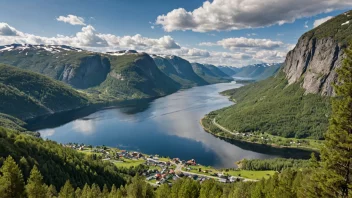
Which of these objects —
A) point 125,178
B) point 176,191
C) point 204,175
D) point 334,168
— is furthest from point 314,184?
point 204,175

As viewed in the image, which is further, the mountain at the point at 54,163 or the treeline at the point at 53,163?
the mountain at the point at 54,163

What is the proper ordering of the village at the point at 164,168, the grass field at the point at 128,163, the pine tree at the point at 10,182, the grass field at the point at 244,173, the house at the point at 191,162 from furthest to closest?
1. the house at the point at 191,162
2. the grass field at the point at 128,163
3. the grass field at the point at 244,173
4. the village at the point at 164,168
5. the pine tree at the point at 10,182

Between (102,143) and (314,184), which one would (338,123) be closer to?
(314,184)

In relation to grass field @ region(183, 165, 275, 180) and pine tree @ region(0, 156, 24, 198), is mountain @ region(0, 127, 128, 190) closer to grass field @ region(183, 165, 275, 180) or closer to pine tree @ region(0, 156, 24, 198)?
grass field @ region(183, 165, 275, 180)

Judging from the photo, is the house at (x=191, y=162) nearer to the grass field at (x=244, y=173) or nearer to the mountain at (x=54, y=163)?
the grass field at (x=244, y=173)

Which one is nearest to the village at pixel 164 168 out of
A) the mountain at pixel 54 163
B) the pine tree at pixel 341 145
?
the mountain at pixel 54 163
